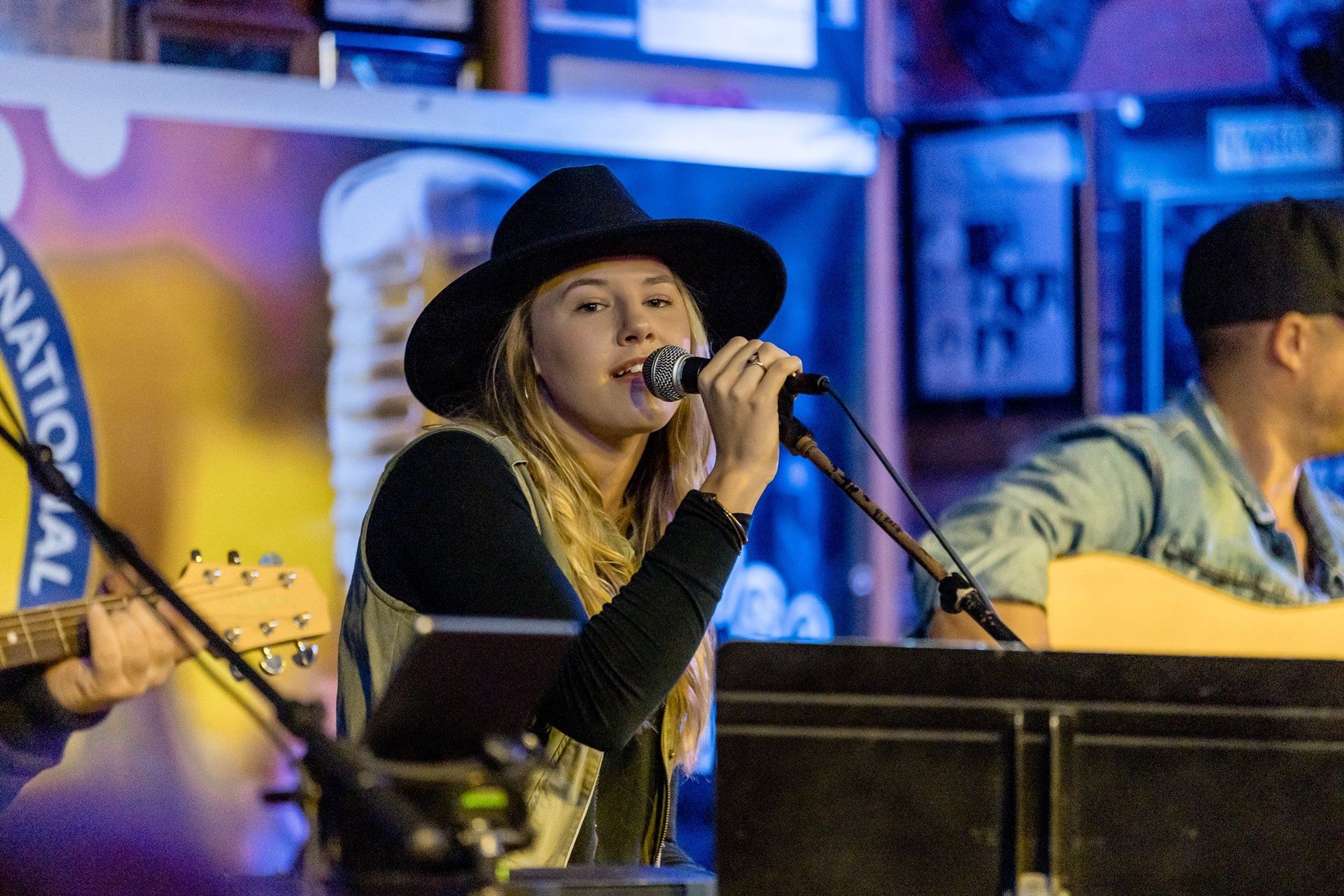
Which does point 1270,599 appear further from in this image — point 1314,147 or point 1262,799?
point 1314,147

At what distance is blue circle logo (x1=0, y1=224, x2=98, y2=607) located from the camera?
9.88 feet

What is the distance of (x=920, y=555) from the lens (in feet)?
6.23

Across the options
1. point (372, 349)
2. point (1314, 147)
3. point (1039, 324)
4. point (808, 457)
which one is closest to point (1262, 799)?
point (808, 457)

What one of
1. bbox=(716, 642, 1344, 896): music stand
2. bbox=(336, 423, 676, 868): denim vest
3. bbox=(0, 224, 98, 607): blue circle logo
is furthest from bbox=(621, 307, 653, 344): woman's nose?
bbox=(0, 224, 98, 607): blue circle logo

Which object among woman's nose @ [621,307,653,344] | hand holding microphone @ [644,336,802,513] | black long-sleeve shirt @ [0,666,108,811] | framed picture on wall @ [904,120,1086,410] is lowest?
black long-sleeve shirt @ [0,666,108,811]

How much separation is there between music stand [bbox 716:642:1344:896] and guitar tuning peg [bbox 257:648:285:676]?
2.48 ft

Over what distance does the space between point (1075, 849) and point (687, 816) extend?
2286 mm

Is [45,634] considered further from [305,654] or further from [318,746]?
[318,746]

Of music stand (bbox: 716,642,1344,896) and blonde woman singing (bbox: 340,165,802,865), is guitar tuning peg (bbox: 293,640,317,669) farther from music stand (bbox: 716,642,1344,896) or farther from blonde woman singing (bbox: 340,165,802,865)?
music stand (bbox: 716,642,1344,896)

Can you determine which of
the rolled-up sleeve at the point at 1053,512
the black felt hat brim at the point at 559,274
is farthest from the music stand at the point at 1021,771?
the rolled-up sleeve at the point at 1053,512

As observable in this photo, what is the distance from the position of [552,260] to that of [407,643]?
0.65 metres

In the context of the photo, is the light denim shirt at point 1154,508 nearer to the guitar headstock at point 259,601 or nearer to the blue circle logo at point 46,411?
the guitar headstock at point 259,601

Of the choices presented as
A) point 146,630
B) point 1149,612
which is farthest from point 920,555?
point 146,630

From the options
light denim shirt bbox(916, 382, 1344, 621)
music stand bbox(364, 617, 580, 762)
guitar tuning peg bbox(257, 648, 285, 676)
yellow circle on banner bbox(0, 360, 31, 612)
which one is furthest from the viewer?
yellow circle on banner bbox(0, 360, 31, 612)
